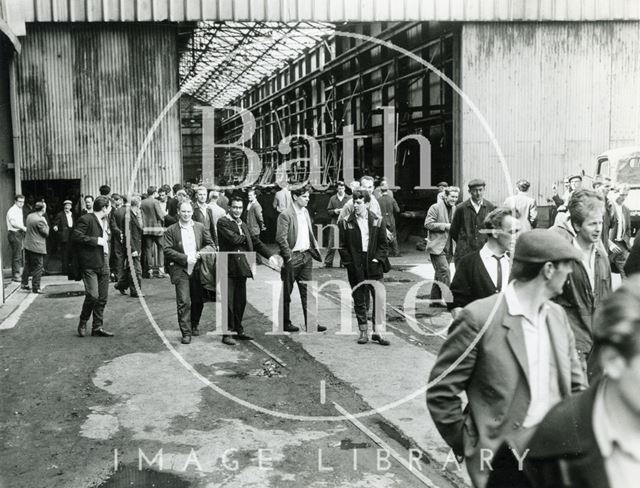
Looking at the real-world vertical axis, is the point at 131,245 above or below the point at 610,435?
below

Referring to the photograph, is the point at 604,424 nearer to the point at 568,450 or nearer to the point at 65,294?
the point at 568,450

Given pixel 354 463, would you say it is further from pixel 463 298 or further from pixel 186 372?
pixel 186 372

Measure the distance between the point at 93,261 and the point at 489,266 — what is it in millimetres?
6004

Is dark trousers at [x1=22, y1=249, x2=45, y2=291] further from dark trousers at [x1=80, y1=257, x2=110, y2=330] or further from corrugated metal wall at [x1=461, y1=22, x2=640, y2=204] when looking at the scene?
corrugated metal wall at [x1=461, y1=22, x2=640, y2=204]

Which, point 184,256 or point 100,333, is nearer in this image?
point 184,256

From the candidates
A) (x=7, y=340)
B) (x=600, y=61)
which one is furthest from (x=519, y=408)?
(x=600, y=61)

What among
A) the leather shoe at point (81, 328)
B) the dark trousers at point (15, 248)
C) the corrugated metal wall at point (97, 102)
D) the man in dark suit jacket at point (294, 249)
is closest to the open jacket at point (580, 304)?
the man in dark suit jacket at point (294, 249)

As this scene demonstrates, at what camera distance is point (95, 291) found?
9461 millimetres

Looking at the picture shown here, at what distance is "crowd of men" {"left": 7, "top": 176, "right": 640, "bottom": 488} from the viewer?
1.93 metres

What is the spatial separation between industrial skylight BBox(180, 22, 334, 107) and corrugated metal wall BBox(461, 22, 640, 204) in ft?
24.5

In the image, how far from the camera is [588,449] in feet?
6.20

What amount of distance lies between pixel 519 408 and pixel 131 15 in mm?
15260

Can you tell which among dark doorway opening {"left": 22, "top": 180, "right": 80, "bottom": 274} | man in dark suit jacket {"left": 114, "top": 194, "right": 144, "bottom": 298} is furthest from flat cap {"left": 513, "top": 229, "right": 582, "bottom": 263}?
dark doorway opening {"left": 22, "top": 180, "right": 80, "bottom": 274}

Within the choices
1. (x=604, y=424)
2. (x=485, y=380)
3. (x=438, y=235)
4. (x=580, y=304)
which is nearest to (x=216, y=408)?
(x=580, y=304)
